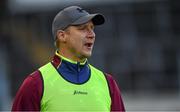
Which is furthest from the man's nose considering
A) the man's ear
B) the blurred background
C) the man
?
→ the blurred background

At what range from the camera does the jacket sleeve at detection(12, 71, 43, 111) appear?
14.7 ft

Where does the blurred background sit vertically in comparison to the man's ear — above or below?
below

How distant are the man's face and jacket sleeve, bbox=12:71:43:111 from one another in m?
0.35

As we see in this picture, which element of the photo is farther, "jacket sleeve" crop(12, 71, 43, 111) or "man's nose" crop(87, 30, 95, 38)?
"man's nose" crop(87, 30, 95, 38)

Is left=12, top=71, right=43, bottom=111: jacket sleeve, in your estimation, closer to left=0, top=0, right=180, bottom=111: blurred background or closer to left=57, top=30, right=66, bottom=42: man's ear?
left=57, top=30, right=66, bottom=42: man's ear

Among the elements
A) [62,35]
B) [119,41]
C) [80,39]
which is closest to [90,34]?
[80,39]

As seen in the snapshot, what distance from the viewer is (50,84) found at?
4570 millimetres

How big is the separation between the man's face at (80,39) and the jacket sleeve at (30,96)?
13.7 inches

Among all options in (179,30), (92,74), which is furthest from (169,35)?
(92,74)

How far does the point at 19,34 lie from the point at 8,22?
1.56ft

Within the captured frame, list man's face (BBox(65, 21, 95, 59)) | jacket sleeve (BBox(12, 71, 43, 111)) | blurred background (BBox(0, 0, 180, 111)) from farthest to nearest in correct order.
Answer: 1. blurred background (BBox(0, 0, 180, 111))
2. man's face (BBox(65, 21, 95, 59))
3. jacket sleeve (BBox(12, 71, 43, 111))

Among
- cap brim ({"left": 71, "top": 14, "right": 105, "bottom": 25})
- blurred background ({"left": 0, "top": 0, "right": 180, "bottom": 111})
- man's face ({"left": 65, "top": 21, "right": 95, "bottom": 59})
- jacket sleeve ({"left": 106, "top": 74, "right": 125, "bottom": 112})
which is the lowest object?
blurred background ({"left": 0, "top": 0, "right": 180, "bottom": 111})

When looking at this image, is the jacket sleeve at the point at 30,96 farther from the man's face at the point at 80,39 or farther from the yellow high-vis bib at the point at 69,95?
the man's face at the point at 80,39

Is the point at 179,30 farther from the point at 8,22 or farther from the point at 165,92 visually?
the point at 8,22
